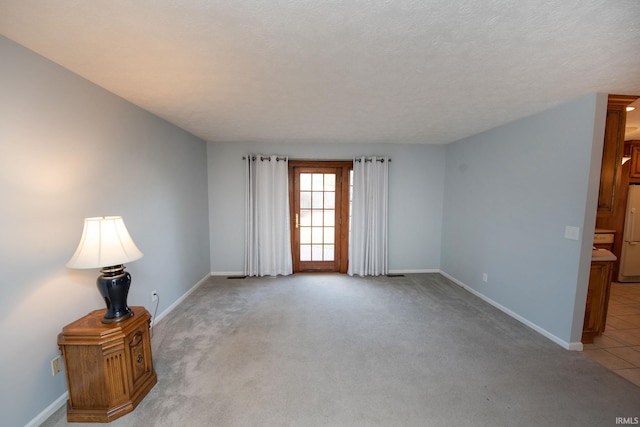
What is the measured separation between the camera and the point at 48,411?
1.70m

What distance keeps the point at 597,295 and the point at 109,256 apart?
429 cm

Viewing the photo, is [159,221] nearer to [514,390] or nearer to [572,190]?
[514,390]

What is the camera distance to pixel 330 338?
2652 mm

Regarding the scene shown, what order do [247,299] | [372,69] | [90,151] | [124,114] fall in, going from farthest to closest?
1. [247,299]
2. [124,114]
3. [90,151]
4. [372,69]

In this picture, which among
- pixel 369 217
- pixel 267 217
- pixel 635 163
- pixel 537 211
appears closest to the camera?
pixel 537 211

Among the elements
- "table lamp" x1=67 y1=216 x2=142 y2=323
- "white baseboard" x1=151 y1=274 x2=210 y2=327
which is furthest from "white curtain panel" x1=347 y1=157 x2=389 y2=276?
"table lamp" x1=67 y1=216 x2=142 y2=323

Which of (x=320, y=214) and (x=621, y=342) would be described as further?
(x=320, y=214)

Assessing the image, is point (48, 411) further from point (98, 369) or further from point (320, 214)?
point (320, 214)

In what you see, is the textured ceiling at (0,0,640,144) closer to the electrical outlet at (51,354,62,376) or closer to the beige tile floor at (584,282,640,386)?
the electrical outlet at (51,354,62,376)

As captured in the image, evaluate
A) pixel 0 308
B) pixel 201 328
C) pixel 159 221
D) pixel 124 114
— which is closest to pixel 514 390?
pixel 201 328

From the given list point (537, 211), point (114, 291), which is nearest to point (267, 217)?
point (114, 291)

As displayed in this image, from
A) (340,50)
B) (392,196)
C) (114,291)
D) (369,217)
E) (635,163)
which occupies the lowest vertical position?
(114,291)

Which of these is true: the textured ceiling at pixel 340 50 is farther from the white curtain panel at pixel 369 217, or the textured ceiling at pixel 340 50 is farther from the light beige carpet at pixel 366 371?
the light beige carpet at pixel 366 371

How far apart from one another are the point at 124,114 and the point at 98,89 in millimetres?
321
